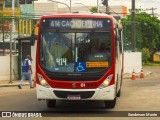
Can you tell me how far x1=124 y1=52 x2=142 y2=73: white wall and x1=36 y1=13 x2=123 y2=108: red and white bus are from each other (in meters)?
23.0

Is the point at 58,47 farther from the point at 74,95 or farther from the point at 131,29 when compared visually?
the point at 131,29

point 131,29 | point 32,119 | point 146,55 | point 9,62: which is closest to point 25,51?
point 9,62

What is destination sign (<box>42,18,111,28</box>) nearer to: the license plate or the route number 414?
the route number 414

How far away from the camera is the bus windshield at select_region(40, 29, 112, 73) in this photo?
13148mm

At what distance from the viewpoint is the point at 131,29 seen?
Result: 39000mm

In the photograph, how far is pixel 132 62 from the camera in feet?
A: 122

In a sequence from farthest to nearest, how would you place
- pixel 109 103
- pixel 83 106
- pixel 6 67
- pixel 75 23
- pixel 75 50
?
pixel 6 67, pixel 83 106, pixel 109 103, pixel 75 23, pixel 75 50

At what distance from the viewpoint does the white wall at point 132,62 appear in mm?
36500

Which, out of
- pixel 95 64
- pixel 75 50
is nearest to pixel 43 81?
pixel 75 50

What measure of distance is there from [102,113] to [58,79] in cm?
161

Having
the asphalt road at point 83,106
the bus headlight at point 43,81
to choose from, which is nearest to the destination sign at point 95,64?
the bus headlight at point 43,81

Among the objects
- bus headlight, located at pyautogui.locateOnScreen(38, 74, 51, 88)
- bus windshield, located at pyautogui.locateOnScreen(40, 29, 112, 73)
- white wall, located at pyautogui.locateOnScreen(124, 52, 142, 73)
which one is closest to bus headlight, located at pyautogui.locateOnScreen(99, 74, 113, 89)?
bus windshield, located at pyautogui.locateOnScreen(40, 29, 112, 73)

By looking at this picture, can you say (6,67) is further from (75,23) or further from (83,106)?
(75,23)

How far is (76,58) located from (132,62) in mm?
24247
